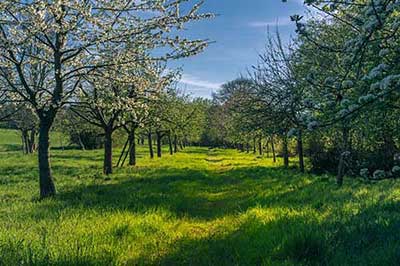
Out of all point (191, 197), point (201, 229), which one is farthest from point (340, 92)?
point (191, 197)

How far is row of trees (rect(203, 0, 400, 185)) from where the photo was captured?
4609 millimetres

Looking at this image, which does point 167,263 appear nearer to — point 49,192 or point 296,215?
point 296,215

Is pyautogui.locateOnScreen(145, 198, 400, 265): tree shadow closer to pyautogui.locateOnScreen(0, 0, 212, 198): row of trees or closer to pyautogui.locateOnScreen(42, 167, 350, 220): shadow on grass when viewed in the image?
pyautogui.locateOnScreen(42, 167, 350, 220): shadow on grass

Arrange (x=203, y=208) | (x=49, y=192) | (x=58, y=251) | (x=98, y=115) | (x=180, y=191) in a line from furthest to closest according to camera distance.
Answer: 1. (x=98, y=115)
2. (x=180, y=191)
3. (x=49, y=192)
4. (x=203, y=208)
5. (x=58, y=251)

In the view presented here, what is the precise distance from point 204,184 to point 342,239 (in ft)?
38.8

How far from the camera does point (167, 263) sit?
6.62 meters

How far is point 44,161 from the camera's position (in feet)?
44.1

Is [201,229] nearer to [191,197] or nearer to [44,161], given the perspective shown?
[191,197]

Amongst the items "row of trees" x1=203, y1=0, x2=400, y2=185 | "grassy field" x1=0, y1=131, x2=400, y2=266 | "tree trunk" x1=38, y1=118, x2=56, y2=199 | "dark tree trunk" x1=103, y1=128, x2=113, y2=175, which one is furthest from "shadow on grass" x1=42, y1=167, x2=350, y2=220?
"dark tree trunk" x1=103, y1=128, x2=113, y2=175

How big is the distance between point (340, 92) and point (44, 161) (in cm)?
1090

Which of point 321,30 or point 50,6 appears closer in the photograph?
point 50,6

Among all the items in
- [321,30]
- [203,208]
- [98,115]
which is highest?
[321,30]

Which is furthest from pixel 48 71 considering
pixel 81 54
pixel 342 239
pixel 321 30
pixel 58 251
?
pixel 342 239

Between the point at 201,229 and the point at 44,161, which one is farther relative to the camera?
the point at 44,161
